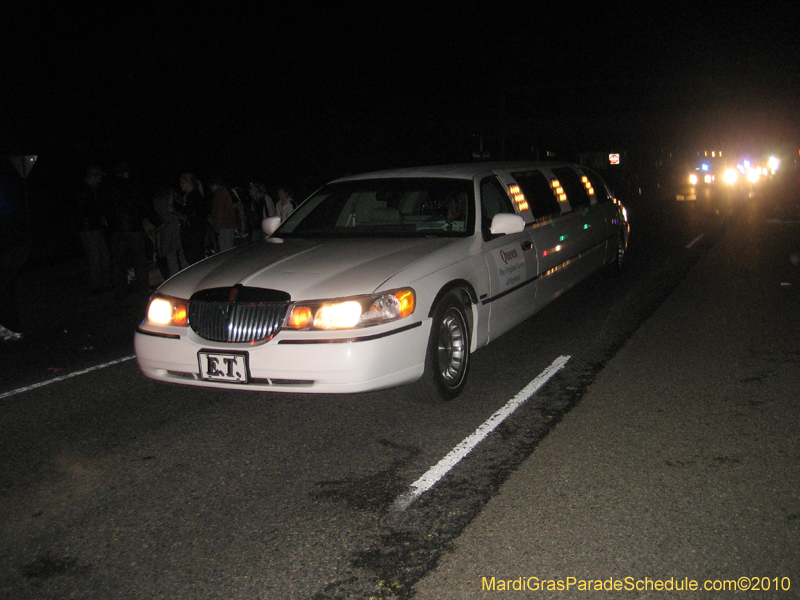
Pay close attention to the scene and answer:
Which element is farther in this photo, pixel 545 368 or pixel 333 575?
pixel 545 368

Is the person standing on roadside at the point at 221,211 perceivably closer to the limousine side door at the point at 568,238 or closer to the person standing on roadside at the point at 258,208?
the person standing on roadside at the point at 258,208

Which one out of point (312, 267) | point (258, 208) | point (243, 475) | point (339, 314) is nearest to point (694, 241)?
point (258, 208)

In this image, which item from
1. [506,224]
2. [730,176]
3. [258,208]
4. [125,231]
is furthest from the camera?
[730,176]

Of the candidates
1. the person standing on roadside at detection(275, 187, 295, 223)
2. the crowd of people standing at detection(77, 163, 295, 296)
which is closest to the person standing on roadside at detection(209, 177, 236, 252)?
the crowd of people standing at detection(77, 163, 295, 296)

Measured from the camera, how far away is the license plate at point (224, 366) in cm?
453

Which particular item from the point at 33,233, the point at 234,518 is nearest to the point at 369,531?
the point at 234,518

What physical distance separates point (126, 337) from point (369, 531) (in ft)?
17.2

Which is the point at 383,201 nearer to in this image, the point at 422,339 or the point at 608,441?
the point at 422,339

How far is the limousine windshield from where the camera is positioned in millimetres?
5965

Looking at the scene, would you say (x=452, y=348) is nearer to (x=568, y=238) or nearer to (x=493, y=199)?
(x=493, y=199)

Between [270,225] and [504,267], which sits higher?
[270,225]

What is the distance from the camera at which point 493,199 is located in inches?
253

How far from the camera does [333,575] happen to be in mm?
3016

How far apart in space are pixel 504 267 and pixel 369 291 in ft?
5.47
